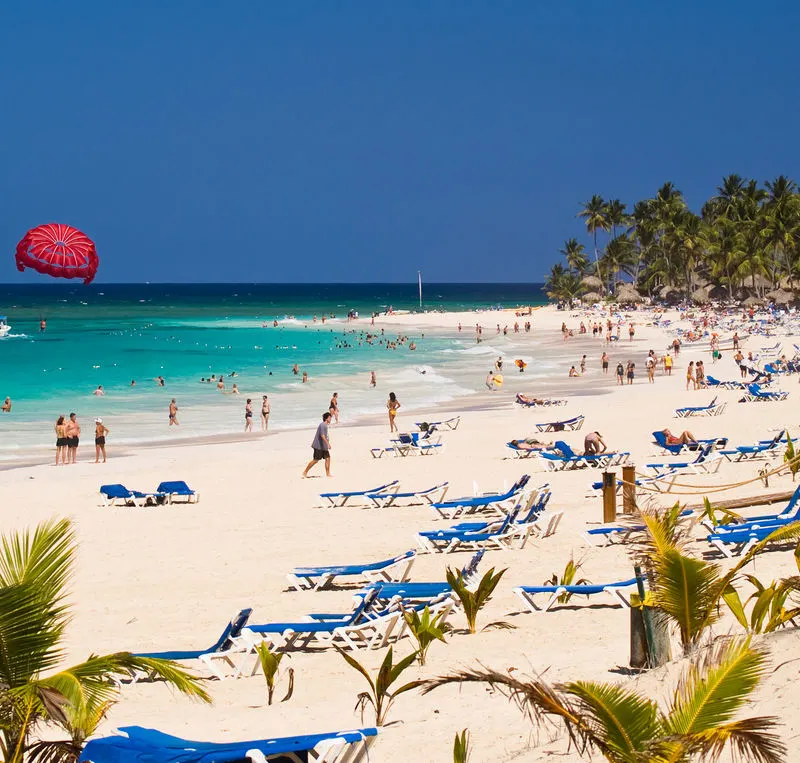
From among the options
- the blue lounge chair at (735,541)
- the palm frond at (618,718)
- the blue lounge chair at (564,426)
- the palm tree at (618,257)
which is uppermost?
the palm tree at (618,257)

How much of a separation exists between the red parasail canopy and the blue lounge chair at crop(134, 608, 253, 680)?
13.8 m

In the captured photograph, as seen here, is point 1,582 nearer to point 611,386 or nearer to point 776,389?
point 776,389

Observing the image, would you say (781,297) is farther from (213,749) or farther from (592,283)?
(213,749)

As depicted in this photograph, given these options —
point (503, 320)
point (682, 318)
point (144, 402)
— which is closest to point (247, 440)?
point (144, 402)

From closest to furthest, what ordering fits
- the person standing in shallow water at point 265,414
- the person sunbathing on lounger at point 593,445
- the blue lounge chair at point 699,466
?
the blue lounge chair at point 699,466, the person sunbathing on lounger at point 593,445, the person standing in shallow water at point 265,414

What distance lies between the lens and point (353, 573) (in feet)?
30.2

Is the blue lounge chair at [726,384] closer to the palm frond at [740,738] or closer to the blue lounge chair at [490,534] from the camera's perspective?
the blue lounge chair at [490,534]

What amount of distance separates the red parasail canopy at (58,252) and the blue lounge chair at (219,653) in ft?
45.2

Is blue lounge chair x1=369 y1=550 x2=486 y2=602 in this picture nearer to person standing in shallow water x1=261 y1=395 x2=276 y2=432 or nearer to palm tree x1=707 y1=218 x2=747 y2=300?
person standing in shallow water x1=261 y1=395 x2=276 y2=432

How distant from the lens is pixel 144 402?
110 feet

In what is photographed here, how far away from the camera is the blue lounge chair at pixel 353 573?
9195 mm

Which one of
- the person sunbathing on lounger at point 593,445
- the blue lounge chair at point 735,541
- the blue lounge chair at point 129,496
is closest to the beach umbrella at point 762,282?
the person sunbathing on lounger at point 593,445

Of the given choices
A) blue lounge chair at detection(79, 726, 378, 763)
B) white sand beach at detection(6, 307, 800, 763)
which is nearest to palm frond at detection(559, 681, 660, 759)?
blue lounge chair at detection(79, 726, 378, 763)

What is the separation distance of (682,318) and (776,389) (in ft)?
123
